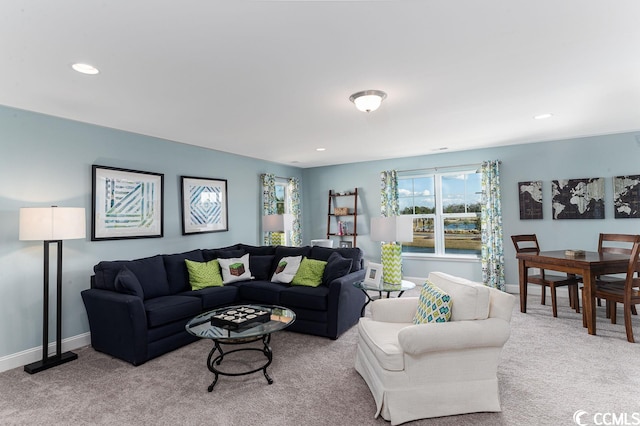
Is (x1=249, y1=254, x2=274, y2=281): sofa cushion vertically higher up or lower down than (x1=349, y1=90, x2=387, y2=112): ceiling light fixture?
lower down

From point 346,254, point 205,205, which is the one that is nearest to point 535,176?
point 346,254

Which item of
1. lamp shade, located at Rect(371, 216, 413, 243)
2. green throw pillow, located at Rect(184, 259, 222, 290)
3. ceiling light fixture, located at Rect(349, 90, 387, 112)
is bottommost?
green throw pillow, located at Rect(184, 259, 222, 290)

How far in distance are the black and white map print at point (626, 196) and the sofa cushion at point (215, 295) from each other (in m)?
5.64

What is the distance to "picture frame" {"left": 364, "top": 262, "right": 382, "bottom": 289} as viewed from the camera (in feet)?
11.5

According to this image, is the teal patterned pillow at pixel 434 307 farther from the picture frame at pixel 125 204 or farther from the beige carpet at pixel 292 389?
the picture frame at pixel 125 204

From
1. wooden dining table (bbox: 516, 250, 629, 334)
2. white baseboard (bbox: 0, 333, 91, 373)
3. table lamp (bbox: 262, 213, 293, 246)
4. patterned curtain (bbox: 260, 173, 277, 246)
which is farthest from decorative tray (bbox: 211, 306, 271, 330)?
wooden dining table (bbox: 516, 250, 629, 334)

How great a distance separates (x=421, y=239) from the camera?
655 centimetres

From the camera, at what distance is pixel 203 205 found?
5.16 metres

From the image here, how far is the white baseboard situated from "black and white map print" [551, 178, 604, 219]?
675cm

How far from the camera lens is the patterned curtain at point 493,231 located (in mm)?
5617

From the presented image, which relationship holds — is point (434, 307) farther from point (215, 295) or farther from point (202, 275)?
point (202, 275)

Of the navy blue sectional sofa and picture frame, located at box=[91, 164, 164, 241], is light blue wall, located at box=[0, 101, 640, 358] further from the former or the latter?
the navy blue sectional sofa

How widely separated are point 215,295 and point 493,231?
4.57m

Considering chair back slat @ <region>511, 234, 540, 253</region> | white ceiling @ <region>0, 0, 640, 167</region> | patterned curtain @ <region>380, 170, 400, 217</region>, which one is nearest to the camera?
white ceiling @ <region>0, 0, 640, 167</region>
